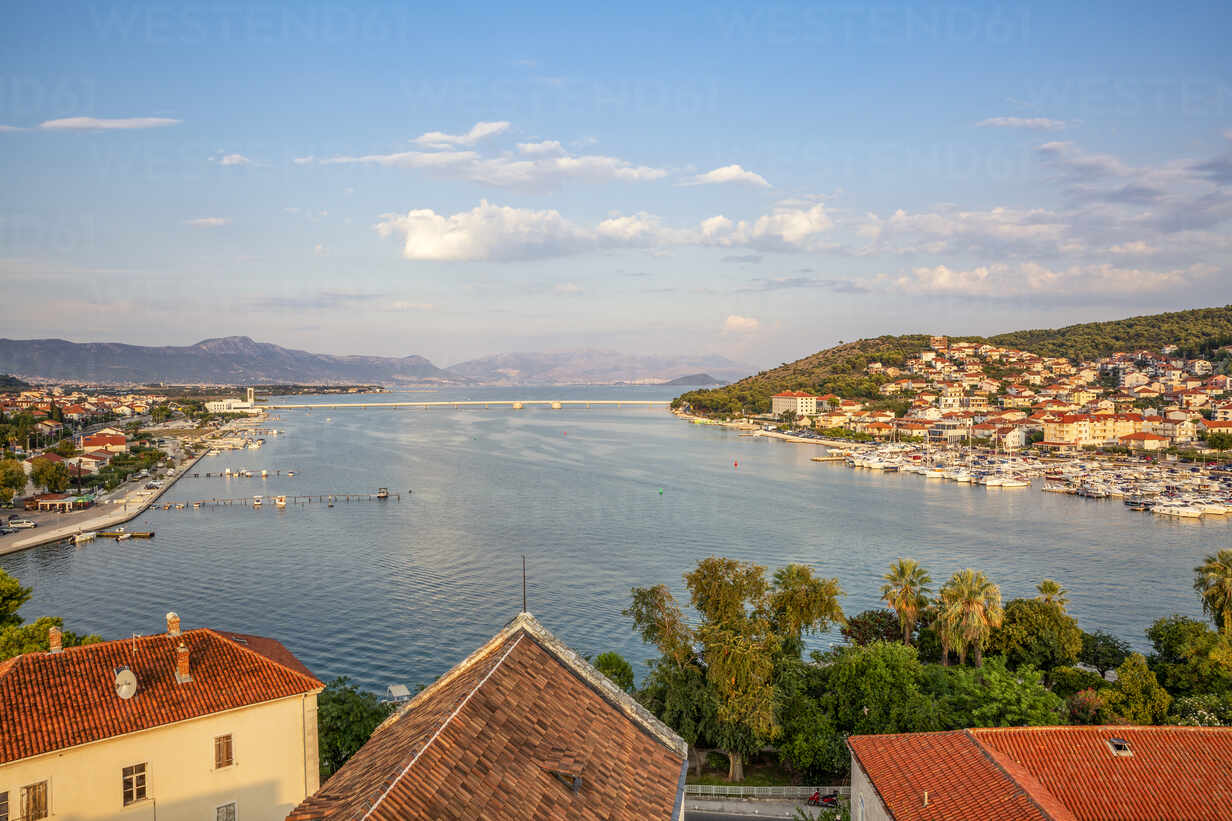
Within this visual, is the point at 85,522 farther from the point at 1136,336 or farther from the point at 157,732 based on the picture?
the point at 1136,336

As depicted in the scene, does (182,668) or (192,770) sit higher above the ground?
(182,668)

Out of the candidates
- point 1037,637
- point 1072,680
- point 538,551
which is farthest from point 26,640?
point 1037,637

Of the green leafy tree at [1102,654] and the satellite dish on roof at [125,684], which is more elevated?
the satellite dish on roof at [125,684]

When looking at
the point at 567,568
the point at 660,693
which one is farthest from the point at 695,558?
the point at 660,693

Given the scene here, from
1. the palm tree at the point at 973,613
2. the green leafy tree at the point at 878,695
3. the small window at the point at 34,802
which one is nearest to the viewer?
the small window at the point at 34,802

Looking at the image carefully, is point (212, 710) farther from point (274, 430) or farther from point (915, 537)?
point (274, 430)

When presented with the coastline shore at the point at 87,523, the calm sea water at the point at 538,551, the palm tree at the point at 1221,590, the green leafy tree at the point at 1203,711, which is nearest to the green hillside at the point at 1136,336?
the calm sea water at the point at 538,551

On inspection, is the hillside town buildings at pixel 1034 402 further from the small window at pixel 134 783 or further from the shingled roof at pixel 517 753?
the small window at pixel 134 783
